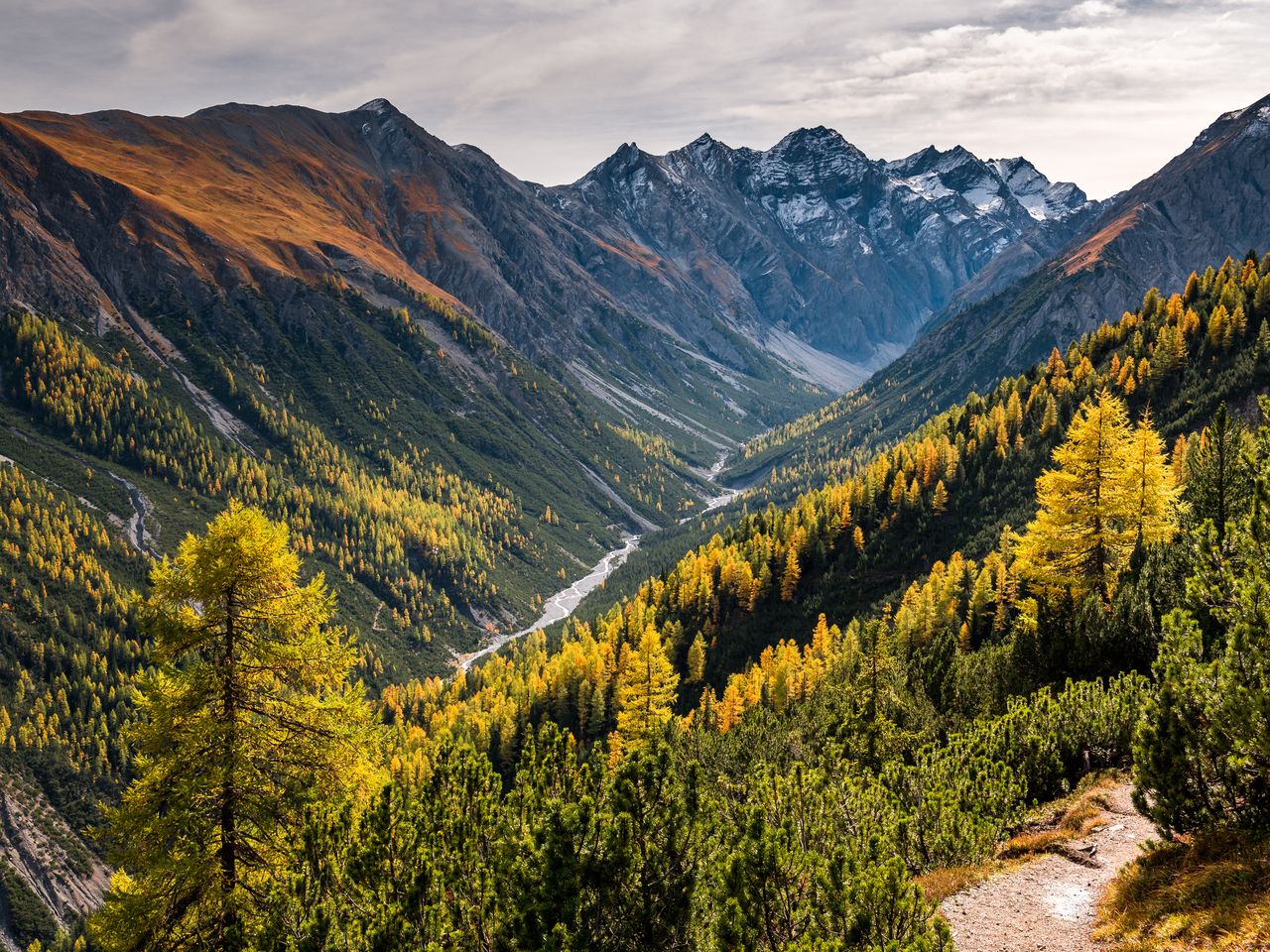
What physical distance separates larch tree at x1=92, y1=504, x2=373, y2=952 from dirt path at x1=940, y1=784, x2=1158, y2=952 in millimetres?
18966

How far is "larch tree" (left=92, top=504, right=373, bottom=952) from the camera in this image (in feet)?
66.5

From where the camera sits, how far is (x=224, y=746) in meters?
21.1

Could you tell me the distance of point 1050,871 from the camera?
23203 mm

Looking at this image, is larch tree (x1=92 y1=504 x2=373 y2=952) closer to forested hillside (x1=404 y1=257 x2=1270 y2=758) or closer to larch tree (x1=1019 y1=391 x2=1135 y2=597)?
larch tree (x1=1019 y1=391 x2=1135 y2=597)

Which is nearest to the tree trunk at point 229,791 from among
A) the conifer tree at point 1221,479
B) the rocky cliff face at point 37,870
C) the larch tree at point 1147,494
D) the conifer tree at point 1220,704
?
the conifer tree at point 1220,704

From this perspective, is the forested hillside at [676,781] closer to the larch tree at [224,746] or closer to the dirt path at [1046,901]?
the larch tree at [224,746]

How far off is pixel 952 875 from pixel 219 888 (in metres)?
22.3

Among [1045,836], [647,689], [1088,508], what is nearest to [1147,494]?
[1088,508]

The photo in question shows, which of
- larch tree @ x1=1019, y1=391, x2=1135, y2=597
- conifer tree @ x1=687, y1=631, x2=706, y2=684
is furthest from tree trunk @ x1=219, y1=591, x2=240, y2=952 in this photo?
conifer tree @ x1=687, y1=631, x2=706, y2=684

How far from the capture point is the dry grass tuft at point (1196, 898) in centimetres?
1521

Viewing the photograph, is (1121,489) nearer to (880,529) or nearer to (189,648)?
(189,648)

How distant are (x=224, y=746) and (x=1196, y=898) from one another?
83.7 ft

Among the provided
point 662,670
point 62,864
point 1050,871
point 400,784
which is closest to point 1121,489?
point 1050,871

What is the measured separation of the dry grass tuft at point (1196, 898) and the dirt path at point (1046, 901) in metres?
1.01
